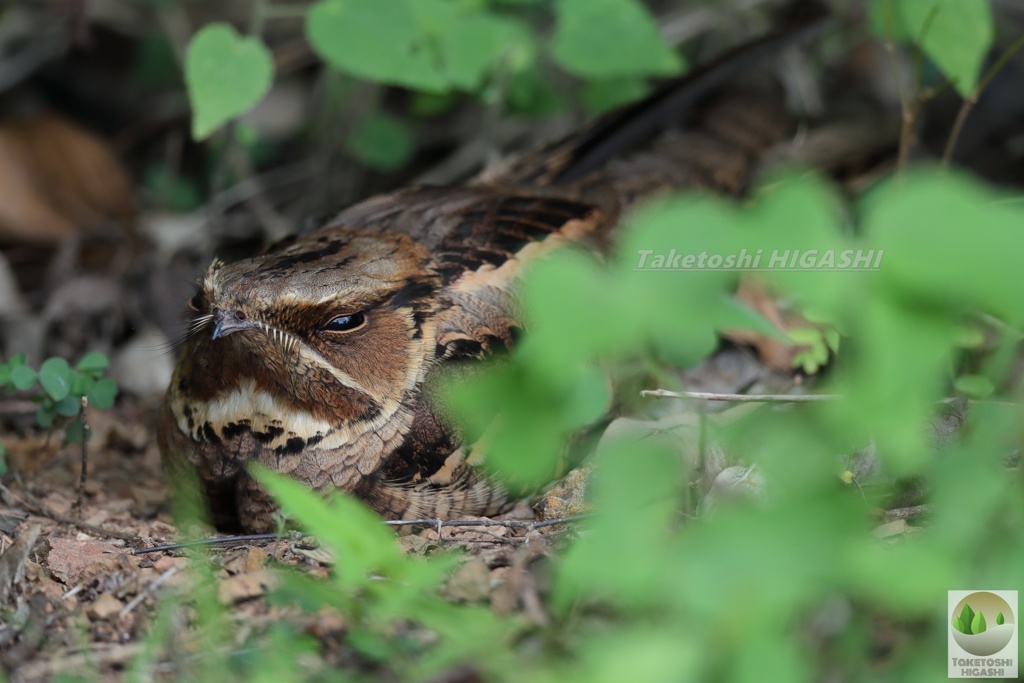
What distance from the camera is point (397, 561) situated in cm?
153

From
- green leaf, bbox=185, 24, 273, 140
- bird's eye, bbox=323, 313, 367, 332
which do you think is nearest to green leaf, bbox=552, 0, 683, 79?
green leaf, bbox=185, 24, 273, 140

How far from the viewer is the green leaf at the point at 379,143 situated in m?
4.00

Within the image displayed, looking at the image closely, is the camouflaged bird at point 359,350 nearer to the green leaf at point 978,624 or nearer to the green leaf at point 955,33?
the green leaf at point 955,33

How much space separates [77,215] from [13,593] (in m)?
2.41

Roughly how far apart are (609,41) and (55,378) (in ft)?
6.14

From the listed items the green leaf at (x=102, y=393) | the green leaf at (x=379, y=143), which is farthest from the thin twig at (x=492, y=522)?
the green leaf at (x=379, y=143)

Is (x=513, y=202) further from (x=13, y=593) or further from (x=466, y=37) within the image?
(x=13, y=593)

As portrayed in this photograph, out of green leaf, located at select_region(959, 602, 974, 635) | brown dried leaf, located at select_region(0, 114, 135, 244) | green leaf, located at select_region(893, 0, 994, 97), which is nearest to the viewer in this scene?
green leaf, located at select_region(959, 602, 974, 635)

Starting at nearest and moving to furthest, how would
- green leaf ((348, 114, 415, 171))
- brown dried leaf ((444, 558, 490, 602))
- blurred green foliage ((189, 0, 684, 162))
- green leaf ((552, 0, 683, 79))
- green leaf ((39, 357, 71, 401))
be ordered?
1. brown dried leaf ((444, 558, 490, 602))
2. green leaf ((39, 357, 71, 401))
3. blurred green foliage ((189, 0, 684, 162))
4. green leaf ((552, 0, 683, 79))
5. green leaf ((348, 114, 415, 171))

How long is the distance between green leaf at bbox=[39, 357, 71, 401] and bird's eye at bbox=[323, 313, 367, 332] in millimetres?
753

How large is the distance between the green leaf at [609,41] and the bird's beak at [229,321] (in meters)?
1.48

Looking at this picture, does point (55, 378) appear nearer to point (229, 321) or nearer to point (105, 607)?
point (229, 321)

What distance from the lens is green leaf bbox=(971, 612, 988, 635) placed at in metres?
1.51

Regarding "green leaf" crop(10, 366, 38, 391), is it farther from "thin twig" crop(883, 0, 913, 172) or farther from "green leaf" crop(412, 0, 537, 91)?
"thin twig" crop(883, 0, 913, 172)
